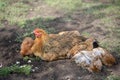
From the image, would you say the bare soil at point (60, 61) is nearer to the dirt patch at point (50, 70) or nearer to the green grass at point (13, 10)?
the dirt patch at point (50, 70)

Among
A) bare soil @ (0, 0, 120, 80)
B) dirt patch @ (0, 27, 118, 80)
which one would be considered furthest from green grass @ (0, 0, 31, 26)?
dirt patch @ (0, 27, 118, 80)

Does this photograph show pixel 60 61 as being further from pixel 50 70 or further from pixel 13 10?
pixel 13 10

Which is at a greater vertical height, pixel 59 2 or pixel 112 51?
pixel 59 2

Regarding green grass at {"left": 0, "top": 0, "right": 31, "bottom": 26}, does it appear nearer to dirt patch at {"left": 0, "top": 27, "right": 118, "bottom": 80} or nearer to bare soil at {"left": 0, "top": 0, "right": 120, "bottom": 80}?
bare soil at {"left": 0, "top": 0, "right": 120, "bottom": 80}

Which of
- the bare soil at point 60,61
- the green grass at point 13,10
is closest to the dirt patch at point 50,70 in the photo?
the bare soil at point 60,61

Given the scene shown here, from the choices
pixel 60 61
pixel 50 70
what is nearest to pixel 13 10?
pixel 60 61

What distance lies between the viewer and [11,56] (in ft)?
21.2

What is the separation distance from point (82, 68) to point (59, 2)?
3.54 meters

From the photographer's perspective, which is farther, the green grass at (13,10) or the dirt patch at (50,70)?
the green grass at (13,10)

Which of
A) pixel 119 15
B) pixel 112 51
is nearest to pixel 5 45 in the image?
pixel 112 51

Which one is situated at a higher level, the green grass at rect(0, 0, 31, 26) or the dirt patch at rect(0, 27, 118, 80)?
the green grass at rect(0, 0, 31, 26)

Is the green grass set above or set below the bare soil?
above

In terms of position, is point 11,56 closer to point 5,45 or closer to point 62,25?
point 5,45

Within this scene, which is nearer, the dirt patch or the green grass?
the dirt patch
